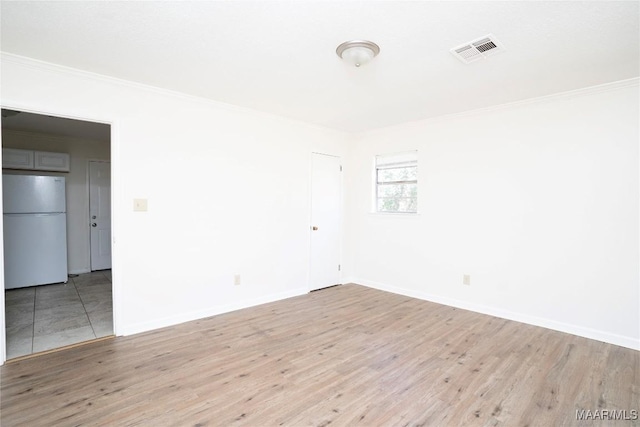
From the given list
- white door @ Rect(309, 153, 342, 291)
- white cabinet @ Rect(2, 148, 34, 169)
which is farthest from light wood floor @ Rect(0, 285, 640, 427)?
white cabinet @ Rect(2, 148, 34, 169)

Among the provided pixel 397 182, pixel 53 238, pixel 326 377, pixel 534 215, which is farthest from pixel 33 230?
pixel 534 215

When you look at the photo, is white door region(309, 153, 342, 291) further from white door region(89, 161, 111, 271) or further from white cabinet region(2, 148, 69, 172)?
white cabinet region(2, 148, 69, 172)

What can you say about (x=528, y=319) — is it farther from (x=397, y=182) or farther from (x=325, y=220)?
(x=325, y=220)

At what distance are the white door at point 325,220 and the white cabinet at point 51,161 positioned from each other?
179 inches

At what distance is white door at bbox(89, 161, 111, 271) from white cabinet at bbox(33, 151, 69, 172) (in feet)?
1.42

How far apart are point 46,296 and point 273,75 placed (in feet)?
14.7

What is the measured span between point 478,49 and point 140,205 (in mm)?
3347

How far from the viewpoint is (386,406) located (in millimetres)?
2064

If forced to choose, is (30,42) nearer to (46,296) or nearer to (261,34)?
(261,34)

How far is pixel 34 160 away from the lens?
5273 millimetres

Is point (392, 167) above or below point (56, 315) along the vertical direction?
above

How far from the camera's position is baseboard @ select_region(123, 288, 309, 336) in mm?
3152

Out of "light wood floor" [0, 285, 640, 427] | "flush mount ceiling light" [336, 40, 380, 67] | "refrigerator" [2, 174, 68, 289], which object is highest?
"flush mount ceiling light" [336, 40, 380, 67]

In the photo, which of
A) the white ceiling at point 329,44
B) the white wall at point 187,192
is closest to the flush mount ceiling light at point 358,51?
the white ceiling at point 329,44
